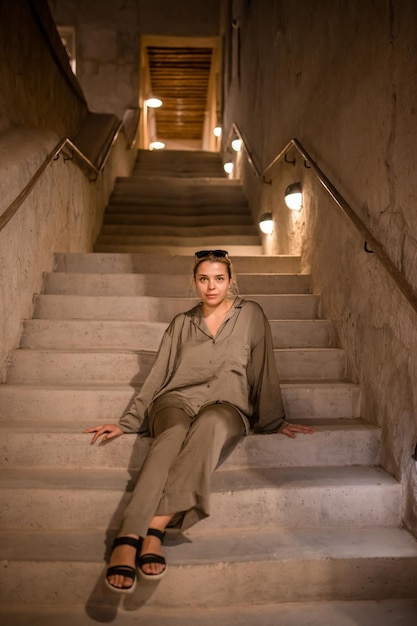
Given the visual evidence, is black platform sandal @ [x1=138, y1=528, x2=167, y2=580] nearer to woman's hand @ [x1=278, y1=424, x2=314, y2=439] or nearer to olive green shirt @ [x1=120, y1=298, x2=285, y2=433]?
olive green shirt @ [x1=120, y1=298, x2=285, y2=433]

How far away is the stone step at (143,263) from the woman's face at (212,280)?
1.38 metres

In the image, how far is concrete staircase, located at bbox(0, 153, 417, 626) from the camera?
6.14ft

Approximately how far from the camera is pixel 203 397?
90.7 inches

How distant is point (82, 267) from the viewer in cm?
385

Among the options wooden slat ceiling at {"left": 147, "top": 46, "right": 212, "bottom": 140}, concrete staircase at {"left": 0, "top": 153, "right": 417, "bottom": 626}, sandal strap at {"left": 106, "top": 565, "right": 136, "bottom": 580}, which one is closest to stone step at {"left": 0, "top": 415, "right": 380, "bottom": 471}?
concrete staircase at {"left": 0, "top": 153, "right": 417, "bottom": 626}

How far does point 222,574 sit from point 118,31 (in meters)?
11.0

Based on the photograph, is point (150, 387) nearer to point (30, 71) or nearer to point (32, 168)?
point (32, 168)

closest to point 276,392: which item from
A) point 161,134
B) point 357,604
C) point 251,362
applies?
point 251,362

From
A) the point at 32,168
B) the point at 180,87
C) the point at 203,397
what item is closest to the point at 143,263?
the point at 32,168

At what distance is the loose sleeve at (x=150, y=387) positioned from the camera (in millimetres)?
2367

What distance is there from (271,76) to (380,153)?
10.6ft

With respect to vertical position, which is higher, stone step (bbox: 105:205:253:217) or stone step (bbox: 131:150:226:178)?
stone step (bbox: 131:150:226:178)

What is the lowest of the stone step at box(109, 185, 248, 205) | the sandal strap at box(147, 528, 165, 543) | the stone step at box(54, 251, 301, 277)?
the sandal strap at box(147, 528, 165, 543)

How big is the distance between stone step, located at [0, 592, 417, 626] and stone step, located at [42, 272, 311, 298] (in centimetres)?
216
